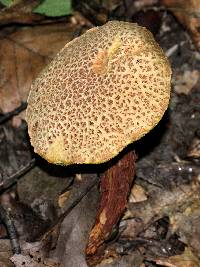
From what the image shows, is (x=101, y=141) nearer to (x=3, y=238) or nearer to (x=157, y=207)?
(x=157, y=207)

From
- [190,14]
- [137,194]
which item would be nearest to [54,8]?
[190,14]

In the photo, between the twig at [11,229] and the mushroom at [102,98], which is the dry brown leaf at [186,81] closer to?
the mushroom at [102,98]

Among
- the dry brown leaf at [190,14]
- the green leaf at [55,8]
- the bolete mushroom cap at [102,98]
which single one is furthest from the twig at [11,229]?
the dry brown leaf at [190,14]

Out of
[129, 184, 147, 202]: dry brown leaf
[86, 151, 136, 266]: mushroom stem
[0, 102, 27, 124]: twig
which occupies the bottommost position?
[129, 184, 147, 202]: dry brown leaf

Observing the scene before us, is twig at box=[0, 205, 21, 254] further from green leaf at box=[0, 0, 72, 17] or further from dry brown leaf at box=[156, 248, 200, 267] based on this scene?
green leaf at box=[0, 0, 72, 17]

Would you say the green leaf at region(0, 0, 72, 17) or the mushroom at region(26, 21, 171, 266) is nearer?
the mushroom at region(26, 21, 171, 266)

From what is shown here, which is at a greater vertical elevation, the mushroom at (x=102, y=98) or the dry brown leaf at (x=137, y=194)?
the mushroom at (x=102, y=98)

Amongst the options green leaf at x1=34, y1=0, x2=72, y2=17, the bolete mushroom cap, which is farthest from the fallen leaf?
green leaf at x1=34, y1=0, x2=72, y2=17

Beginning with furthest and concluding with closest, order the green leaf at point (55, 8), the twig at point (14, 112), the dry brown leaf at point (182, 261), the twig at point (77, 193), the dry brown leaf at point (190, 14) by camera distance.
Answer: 1. the dry brown leaf at point (190, 14)
2. the green leaf at point (55, 8)
3. the twig at point (14, 112)
4. the twig at point (77, 193)
5. the dry brown leaf at point (182, 261)
